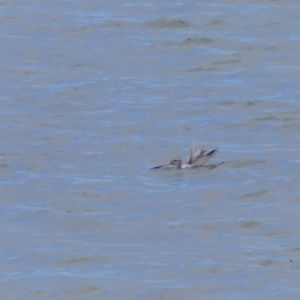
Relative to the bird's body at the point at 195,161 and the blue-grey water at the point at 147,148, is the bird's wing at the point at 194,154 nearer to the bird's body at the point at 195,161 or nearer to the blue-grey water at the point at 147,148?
the bird's body at the point at 195,161

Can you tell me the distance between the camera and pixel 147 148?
1087cm

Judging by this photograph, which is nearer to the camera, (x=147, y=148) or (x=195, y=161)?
(x=195, y=161)

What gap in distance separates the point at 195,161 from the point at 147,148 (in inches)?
27.7

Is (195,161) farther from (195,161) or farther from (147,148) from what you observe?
(147,148)

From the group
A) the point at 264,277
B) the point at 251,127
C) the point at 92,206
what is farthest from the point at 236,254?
the point at 251,127

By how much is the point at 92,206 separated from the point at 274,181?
1461 mm

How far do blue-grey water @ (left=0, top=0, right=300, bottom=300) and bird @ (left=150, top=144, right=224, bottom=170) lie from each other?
8 cm

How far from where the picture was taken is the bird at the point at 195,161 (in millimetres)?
10148

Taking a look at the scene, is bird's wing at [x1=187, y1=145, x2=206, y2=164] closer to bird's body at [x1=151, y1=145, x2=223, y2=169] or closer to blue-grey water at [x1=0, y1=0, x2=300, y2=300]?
bird's body at [x1=151, y1=145, x2=223, y2=169]

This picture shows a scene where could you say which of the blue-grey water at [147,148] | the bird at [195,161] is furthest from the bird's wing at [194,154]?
the blue-grey water at [147,148]

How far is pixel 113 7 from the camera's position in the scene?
650 inches

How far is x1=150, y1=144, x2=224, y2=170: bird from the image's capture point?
1015 cm

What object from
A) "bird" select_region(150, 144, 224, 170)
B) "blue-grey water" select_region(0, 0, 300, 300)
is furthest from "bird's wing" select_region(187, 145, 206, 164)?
"blue-grey water" select_region(0, 0, 300, 300)

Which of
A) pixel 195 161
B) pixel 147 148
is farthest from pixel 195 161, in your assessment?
pixel 147 148
